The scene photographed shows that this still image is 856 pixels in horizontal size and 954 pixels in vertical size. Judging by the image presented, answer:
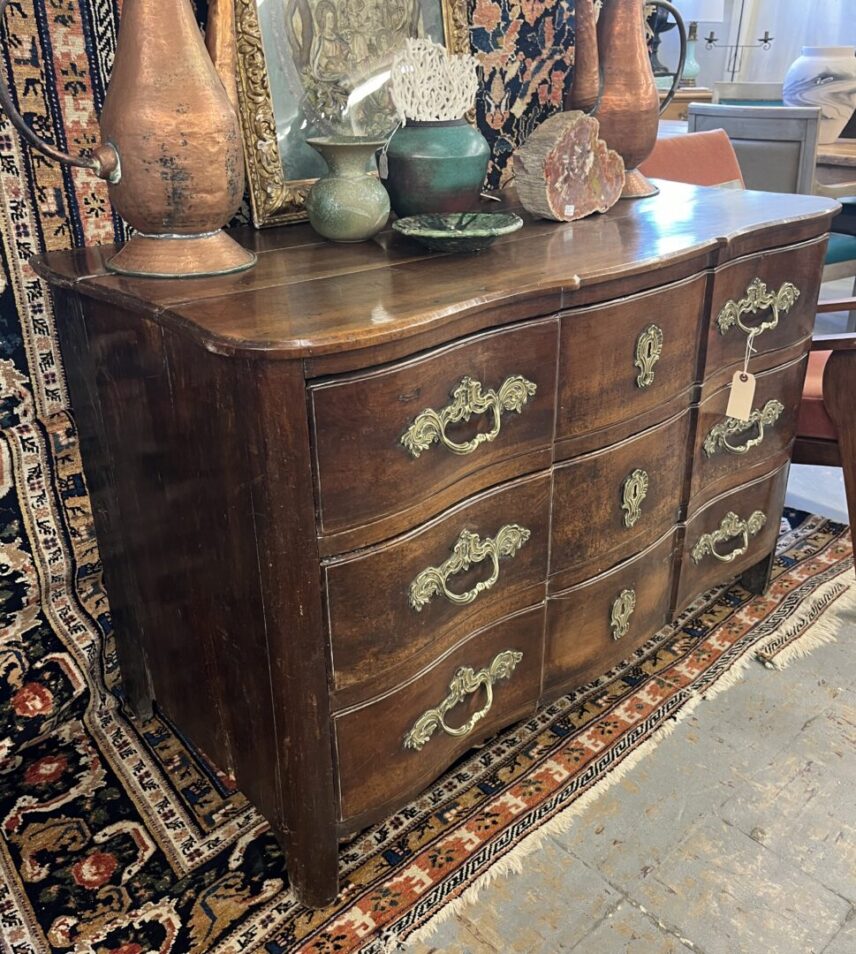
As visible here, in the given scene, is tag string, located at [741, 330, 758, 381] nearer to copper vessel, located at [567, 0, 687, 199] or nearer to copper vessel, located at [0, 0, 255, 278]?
copper vessel, located at [567, 0, 687, 199]

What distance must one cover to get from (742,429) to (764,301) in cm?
26

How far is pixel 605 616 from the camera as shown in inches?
62.9

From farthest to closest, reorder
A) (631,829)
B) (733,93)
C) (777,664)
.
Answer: (733,93) → (777,664) → (631,829)

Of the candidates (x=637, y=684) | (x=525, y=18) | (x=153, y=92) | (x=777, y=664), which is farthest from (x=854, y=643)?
(x=153, y=92)

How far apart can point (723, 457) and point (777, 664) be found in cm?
49

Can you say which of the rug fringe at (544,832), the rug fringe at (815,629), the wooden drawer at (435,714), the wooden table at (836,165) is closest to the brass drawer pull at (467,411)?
the wooden drawer at (435,714)

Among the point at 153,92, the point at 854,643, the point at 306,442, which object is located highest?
the point at 153,92

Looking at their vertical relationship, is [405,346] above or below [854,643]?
above

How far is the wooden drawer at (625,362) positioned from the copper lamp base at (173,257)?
50cm

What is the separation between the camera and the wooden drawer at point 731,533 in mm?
1777

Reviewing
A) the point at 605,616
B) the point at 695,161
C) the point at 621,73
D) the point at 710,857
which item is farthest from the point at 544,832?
the point at 695,161

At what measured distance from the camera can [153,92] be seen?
3.68 feet

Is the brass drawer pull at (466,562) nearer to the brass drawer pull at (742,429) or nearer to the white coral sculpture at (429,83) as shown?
the brass drawer pull at (742,429)

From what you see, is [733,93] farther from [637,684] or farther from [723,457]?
[637,684]
